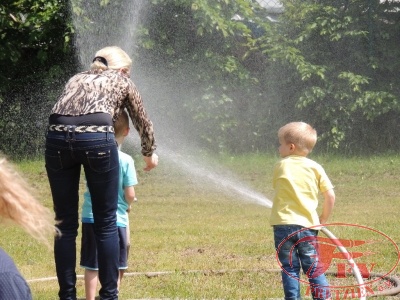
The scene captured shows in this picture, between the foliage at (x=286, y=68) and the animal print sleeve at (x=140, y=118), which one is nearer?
the animal print sleeve at (x=140, y=118)

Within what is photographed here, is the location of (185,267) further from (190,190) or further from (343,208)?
(190,190)

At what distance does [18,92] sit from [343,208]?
562cm

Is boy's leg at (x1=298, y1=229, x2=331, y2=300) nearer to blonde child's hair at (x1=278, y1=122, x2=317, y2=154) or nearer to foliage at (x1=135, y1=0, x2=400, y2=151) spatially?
blonde child's hair at (x1=278, y1=122, x2=317, y2=154)

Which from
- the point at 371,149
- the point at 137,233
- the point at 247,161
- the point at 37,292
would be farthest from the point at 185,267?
the point at 371,149

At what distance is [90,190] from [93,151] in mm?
206

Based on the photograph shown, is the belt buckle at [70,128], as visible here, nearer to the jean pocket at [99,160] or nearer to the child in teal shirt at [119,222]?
the jean pocket at [99,160]

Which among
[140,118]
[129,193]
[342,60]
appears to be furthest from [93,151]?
[342,60]

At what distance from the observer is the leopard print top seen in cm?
426

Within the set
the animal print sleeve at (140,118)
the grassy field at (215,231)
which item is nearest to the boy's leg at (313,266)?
the grassy field at (215,231)

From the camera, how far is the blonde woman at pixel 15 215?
2076 millimetres

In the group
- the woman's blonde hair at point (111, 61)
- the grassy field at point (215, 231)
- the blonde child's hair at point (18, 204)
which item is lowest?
the grassy field at point (215, 231)

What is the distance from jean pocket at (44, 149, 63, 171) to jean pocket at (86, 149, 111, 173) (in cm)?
17

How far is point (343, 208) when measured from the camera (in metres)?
9.01

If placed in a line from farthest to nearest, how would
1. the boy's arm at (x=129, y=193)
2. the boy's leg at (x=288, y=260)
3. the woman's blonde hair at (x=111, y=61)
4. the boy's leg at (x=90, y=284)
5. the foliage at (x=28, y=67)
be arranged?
the foliage at (x=28, y=67)
the boy's arm at (x=129, y=193)
the boy's leg at (x=90, y=284)
the woman's blonde hair at (x=111, y=61)
the boy's leg at (x=288, y=260)
